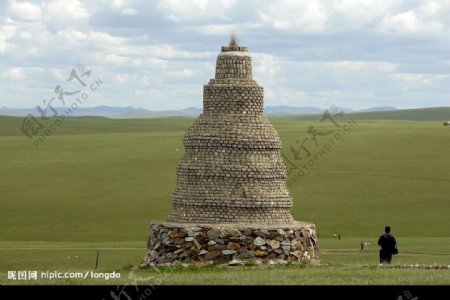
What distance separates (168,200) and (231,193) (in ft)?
160

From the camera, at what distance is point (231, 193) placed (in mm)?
28641

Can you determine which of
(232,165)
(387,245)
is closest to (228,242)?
(232,165)

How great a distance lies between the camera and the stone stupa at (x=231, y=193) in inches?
1115

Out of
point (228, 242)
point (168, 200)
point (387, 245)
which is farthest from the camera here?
point (168, 200)

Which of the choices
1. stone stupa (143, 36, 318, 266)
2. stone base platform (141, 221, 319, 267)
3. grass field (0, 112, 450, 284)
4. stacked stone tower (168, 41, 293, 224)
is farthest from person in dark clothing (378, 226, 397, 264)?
grass field (0, 112, 450, 284)

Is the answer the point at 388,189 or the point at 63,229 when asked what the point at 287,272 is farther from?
the point at 388,189

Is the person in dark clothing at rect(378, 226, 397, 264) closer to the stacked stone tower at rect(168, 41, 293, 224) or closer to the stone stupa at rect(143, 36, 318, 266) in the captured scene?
the stone stupa at rect(143, 36, 318, 266)

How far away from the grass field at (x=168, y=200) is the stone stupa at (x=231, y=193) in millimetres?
1080

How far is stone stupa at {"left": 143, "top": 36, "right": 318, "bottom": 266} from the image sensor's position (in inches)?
1115

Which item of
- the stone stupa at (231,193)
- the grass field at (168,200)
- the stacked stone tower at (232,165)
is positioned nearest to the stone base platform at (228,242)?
the stone stupa at (231,193)

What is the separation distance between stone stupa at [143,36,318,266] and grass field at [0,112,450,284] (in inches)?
42.5

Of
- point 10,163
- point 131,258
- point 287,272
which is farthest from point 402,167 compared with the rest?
point 287,272

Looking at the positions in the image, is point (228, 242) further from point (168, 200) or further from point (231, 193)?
point (168, 200)
